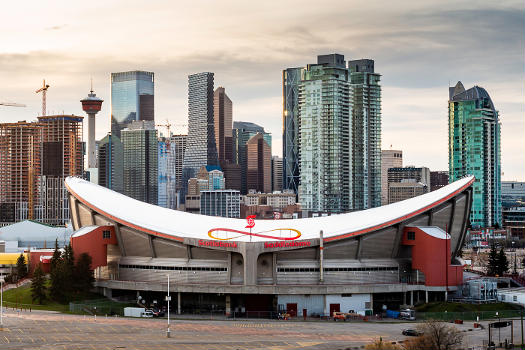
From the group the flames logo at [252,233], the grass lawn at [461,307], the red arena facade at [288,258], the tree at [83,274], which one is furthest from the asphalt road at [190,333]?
the flames logo at [252,233]

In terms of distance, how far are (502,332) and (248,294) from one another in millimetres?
35190

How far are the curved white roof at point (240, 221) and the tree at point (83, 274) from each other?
7795mm

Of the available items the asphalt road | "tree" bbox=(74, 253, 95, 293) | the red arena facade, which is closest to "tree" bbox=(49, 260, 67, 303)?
"tree" bbox=(74, 253, 95, 293)

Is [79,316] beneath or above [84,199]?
beneath

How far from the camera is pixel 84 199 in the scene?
12938 cm

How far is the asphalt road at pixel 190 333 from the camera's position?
267 feet

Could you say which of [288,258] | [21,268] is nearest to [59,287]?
[21,268]

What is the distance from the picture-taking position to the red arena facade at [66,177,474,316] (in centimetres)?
11281

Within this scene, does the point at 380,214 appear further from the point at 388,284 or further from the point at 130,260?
the point at 130,260

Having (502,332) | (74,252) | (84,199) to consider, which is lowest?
(502,332)

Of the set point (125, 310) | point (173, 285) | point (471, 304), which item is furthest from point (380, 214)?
point (125, 310)

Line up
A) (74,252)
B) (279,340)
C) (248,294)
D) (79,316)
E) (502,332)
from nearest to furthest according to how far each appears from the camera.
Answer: (279,340) → (502,332) → (79,316) → (248,294) → (74,252)

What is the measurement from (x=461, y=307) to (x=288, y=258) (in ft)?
80.5

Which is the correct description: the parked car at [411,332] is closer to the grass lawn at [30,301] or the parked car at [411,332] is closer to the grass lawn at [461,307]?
the grass lawn at [461,307]
